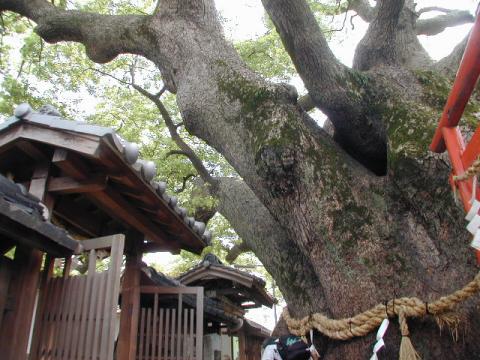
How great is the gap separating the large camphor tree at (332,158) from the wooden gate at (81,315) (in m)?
1.48

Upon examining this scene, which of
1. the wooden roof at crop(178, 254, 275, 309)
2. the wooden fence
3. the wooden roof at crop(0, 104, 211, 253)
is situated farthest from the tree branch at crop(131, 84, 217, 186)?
the wooden fence

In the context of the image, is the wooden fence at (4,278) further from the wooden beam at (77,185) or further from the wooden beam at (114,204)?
the wooden beam at (114,204)

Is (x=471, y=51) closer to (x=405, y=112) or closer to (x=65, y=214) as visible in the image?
(x=405, y=112)

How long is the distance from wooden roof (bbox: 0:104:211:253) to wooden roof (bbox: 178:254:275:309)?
378 cm

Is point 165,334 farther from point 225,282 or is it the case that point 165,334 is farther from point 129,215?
point 225,282

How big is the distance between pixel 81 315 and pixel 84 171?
1.24 m

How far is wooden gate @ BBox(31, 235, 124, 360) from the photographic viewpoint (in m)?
2.97

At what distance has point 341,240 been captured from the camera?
2875 millimetres

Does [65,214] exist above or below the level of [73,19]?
below

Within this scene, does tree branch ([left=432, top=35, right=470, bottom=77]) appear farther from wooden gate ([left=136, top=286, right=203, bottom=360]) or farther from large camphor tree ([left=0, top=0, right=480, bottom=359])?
wooden gate ([left=136, top=286, right=203, bottom=360])

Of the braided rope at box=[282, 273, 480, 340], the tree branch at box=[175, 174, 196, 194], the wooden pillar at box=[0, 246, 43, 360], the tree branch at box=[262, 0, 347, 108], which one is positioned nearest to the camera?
the braided rope at box=[282, 273, 480, 340]

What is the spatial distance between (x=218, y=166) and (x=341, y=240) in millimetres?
7349

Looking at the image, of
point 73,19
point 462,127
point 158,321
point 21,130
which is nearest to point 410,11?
point 462,127

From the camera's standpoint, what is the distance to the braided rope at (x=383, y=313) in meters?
2.26
